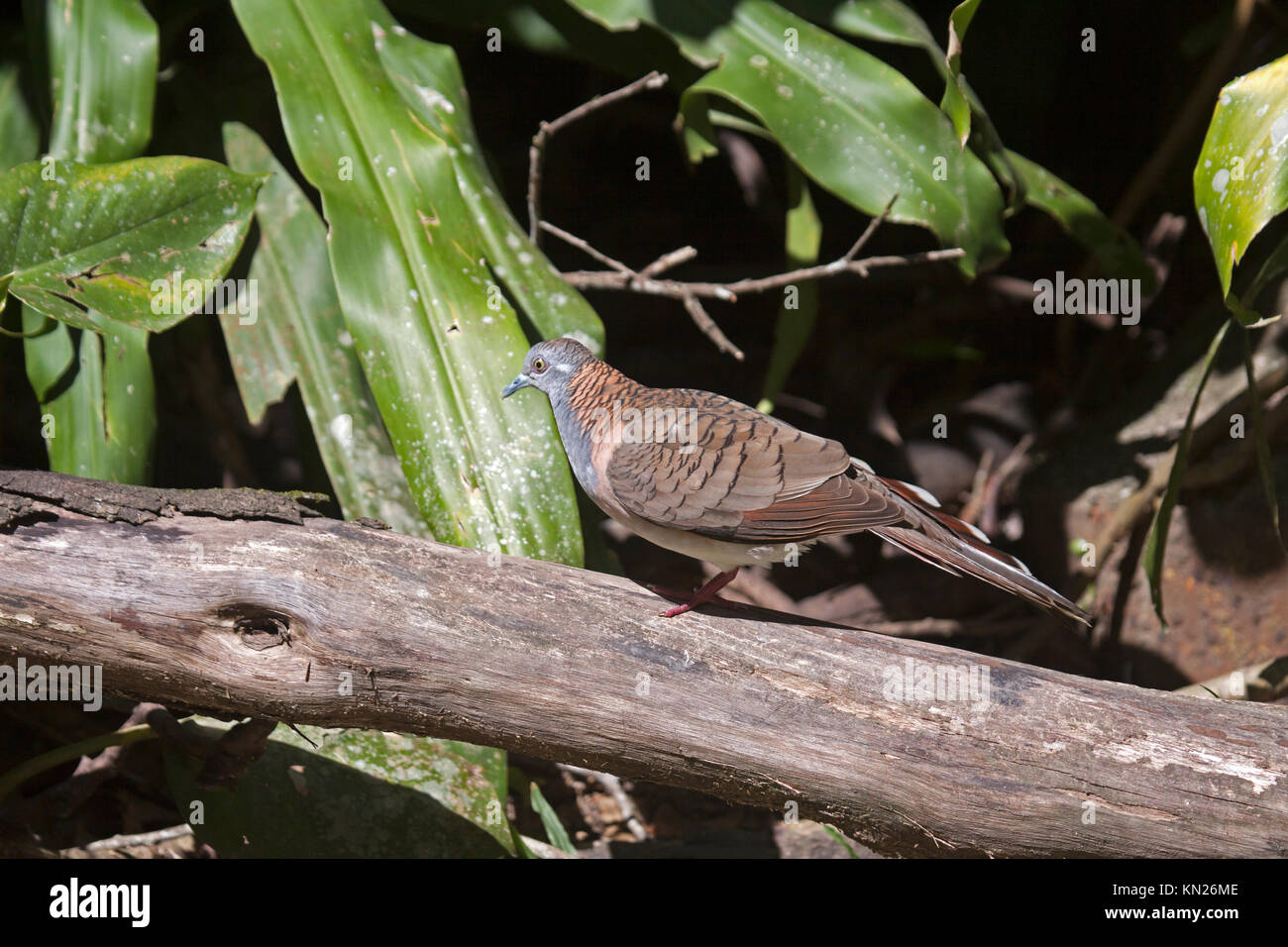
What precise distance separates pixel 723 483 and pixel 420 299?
0.88m

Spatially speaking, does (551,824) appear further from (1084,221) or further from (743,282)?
(1084,221)

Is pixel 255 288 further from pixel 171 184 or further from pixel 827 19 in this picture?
pixel 827 19

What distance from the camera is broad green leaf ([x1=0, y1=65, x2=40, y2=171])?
8.71ft

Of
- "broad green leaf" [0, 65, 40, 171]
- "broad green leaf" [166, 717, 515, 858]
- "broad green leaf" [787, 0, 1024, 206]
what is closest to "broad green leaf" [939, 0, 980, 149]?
"broad green leaf" [787, 0, 1024, 206]

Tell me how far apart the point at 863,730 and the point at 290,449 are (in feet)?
8.71

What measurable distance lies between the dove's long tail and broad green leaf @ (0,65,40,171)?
2.44m

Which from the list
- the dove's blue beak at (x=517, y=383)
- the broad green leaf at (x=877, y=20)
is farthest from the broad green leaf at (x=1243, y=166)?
the dove's blue beak at (x=517, y=383)

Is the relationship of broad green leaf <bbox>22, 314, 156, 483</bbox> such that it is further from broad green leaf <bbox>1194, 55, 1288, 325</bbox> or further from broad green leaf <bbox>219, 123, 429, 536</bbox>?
broad green leaf <bbox>1194, 55, 1288, 325</bbox>

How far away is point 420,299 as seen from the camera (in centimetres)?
231

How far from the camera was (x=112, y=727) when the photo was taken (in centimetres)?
295

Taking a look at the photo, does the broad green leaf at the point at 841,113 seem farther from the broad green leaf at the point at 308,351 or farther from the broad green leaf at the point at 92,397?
the broad green leaf at the point at 92,397

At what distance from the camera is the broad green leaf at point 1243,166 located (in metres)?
1.78

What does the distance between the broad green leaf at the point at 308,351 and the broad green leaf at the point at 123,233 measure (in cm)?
34

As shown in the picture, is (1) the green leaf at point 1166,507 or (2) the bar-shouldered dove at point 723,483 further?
(1) the green leaf at point 1166,507
